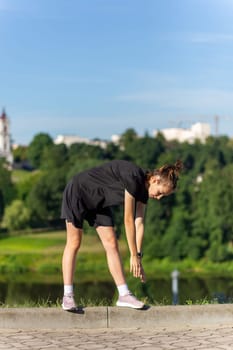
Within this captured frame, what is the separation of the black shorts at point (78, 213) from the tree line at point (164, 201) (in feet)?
217

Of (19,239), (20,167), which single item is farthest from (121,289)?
(20,167)

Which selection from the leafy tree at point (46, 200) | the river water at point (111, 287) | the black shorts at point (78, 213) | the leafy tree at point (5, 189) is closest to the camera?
the black shorts at point (78, 213)

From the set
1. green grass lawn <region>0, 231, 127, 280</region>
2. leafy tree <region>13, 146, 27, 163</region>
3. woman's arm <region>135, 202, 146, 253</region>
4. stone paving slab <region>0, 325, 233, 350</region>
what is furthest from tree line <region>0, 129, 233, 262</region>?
stone paving slab <region>0, 325, 233, 350</region>

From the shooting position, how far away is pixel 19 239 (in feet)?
315

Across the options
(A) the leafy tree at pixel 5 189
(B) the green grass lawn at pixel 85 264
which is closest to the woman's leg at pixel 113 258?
(B) the green grass lawn at pixel 85 264

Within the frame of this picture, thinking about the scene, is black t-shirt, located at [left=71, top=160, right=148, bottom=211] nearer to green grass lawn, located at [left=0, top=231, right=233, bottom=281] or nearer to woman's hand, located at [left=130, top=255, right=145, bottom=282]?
woman's hand, located at [left=130, top=255, right=145, bottom=282]

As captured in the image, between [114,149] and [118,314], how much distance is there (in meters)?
129

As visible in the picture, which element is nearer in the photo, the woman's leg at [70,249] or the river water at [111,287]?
the woman's leg at [70,249]

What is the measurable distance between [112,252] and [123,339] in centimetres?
94

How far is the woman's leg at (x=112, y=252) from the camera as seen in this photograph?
287 inches

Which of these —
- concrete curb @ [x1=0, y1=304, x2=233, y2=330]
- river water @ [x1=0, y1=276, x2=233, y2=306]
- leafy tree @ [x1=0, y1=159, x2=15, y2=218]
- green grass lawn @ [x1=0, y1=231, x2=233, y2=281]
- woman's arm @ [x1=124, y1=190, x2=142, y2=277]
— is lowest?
river water @ [x1=0, y1=276, x2=233, y2=306]

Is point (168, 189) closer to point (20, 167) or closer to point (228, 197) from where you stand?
point (228, 197)

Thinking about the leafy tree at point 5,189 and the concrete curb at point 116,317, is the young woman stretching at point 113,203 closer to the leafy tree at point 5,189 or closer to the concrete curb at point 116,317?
the concrete curb at point 116,317

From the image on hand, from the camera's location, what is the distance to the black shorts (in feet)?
23.8
